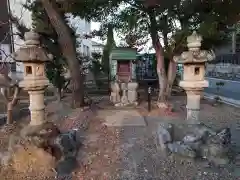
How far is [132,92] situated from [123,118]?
2.03 metres

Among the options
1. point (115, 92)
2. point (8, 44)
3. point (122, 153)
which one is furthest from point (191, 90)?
point (8, 44)

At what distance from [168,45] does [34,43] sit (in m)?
4.49

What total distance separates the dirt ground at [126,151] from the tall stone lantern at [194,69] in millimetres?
1036

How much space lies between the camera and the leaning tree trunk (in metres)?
7.71

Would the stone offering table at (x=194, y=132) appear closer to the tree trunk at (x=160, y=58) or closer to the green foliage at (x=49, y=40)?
the tree trunk at (x=160, y=58)

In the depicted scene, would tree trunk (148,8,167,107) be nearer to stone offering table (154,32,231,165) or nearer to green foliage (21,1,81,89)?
green foliage (21,1,81,89)

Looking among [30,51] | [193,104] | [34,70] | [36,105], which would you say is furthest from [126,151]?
[30,51]

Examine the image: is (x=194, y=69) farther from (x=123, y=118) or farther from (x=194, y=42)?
(x=123, y=118)

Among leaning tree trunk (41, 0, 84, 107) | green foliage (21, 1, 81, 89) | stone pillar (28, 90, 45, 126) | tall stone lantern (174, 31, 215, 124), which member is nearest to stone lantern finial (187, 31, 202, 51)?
tall stone lantern (174, 31, 215, 124)

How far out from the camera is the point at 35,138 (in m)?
4.38

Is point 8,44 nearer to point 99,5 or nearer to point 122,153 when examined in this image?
point 99,5

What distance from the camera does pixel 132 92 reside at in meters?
9.17

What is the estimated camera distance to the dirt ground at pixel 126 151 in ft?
13.8

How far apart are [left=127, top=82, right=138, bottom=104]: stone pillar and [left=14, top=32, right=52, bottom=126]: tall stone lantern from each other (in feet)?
13.5
